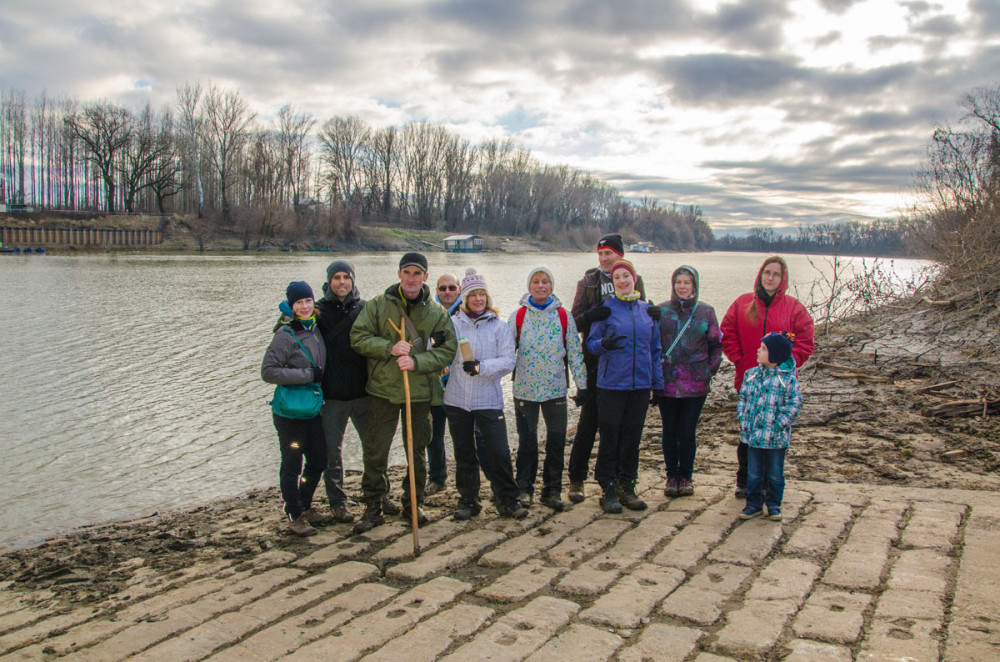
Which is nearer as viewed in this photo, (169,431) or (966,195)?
(169,431)

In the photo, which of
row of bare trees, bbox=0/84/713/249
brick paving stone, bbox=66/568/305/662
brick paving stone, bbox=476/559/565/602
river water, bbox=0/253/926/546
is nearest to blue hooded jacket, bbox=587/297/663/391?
brick paving stone, bbox=476/559/565/602

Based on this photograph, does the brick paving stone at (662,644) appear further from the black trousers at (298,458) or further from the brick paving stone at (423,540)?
the black trousers at (298,458)

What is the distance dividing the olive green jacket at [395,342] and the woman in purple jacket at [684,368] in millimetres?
1661

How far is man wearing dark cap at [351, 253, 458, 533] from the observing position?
4723 mm

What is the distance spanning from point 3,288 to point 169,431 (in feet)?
69.1

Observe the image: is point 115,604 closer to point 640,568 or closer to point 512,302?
point 640,568

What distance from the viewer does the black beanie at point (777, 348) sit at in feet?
15.1

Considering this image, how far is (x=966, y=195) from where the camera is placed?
55.7ft

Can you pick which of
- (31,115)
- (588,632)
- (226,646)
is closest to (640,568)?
(588,632)

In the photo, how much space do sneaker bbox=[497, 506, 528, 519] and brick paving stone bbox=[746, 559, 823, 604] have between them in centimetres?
169

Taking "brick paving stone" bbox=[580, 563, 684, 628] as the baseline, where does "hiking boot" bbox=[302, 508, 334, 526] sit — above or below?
below

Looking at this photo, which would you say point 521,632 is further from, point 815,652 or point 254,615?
point 254,615

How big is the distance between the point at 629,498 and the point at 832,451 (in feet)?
8.32

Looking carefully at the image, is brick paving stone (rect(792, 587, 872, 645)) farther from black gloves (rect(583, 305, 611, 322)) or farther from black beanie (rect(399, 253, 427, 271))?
black beanie (rect(399, 253, 427, 271))
